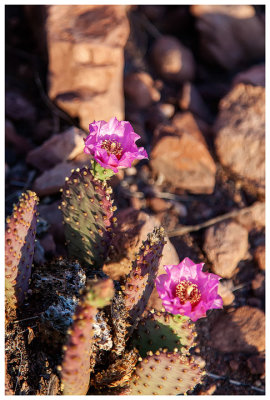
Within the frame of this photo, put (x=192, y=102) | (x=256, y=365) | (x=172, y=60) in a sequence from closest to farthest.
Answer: (x=256, y=365) → (x=192, y=102) → (x=172, y=60)

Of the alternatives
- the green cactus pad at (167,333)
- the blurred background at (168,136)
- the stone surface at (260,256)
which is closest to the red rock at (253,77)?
the blurred background at (168,136)

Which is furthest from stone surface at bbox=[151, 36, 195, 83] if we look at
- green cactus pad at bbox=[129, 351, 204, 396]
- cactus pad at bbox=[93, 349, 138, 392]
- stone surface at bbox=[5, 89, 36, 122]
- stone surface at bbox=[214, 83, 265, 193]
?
green cactus pad at bbox=[129, 351, 204, 396]

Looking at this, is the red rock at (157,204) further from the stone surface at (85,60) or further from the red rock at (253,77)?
the red rock at (253,77)

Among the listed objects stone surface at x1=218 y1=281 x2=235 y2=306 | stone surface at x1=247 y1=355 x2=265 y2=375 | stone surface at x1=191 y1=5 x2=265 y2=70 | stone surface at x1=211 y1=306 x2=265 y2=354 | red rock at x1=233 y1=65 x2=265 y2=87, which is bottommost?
stone surface at x1=247 y1=355 x2=265 y2=375

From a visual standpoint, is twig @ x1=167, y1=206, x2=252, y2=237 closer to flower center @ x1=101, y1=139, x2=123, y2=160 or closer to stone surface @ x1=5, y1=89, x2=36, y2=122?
flower center @ x1=101, y1=139, x2=123, y2=160

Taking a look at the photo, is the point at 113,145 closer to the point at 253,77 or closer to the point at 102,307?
the point at 102,307

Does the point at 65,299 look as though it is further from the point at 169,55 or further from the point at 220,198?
the point at 169,55

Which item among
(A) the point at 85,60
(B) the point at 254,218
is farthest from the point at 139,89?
(B) the point at 254,218
